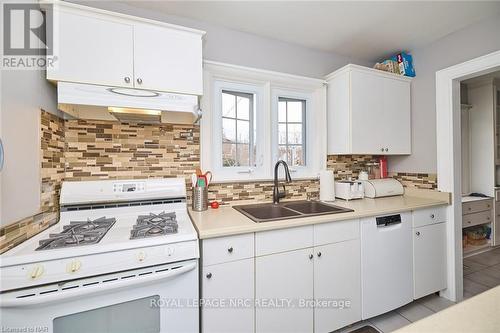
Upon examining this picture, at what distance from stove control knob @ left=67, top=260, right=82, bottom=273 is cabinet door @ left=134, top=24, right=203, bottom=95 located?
37.7 inches

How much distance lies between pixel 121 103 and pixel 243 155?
3.48 ft

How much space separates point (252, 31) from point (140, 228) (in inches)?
70.5

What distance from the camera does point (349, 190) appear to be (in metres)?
2.05

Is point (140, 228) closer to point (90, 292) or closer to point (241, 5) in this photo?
point (90, 292)

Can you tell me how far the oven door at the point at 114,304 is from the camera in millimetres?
881

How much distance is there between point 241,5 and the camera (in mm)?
1622

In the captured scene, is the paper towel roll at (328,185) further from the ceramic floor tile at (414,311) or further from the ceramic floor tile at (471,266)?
the ceramic floor tile at (471,266)

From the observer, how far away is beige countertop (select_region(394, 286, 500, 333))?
488 mm

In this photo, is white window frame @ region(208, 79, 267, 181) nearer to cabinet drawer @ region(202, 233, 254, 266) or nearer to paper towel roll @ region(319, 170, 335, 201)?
paper towel roll @ region(319, 170, 335, 201)

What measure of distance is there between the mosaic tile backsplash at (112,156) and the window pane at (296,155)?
1.50ft

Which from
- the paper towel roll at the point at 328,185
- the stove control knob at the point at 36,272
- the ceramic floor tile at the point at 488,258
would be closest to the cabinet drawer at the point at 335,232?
the paper towel roll at the point at 328,185

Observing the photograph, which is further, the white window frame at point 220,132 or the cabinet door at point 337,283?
the white window frame at point 220,132

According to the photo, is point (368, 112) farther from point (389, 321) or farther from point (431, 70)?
point (389, 321)

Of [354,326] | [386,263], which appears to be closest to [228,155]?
[386,263]
